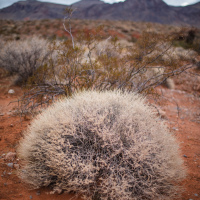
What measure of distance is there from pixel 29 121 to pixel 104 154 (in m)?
2.95

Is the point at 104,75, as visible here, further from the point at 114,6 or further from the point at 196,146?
the point at 114,6

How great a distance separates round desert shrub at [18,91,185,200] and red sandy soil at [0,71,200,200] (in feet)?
0.56

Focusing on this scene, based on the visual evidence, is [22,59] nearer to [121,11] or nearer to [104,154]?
[104,154]

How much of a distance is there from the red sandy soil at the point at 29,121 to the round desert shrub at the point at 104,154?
0.56 ft

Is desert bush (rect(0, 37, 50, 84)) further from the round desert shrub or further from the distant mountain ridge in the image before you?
the distant mountain ridge

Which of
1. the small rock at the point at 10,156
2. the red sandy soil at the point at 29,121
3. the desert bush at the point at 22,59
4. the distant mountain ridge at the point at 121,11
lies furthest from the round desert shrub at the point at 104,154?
the distant mountain ridge at the point at 121,11

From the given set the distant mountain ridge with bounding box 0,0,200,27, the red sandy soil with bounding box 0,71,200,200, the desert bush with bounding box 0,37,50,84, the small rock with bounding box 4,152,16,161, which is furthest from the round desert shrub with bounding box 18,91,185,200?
the distant mountain ridge with bounding box 0,0,200,27

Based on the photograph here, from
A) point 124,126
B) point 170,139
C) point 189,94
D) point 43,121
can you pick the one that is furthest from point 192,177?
point 189,94

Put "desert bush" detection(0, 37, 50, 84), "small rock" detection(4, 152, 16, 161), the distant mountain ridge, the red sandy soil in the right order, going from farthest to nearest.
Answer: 1. the distant mountain ridge
2. "desert bush" detection(0, 37, 50, 84)
3. "small rock" detection(4, 152, 16, 161)
4. the red sandy soil

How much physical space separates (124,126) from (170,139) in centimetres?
69

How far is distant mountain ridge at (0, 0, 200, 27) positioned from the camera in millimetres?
105875

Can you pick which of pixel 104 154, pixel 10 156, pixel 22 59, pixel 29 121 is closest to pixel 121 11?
pixel 22 59

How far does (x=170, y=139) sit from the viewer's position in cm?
225

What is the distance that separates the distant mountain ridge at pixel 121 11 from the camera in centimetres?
10588
